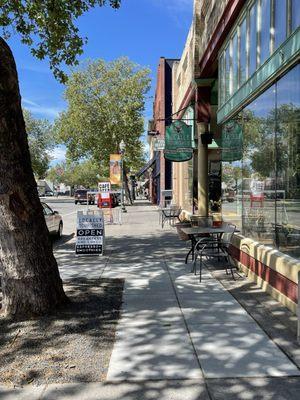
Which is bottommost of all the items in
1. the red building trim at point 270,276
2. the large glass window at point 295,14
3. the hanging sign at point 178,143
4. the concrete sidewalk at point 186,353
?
the concrete sidewalk at point 186,353

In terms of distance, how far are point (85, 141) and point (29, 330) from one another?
123 ft

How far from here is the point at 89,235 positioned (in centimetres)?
1175

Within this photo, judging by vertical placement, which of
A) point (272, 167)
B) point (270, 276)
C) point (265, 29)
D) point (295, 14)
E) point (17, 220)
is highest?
point (265, 29)

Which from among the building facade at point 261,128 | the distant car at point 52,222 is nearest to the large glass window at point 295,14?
the building facade at point 261,128

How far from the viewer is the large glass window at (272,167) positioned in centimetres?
695

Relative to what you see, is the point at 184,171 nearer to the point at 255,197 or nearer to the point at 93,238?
the point at 93,238

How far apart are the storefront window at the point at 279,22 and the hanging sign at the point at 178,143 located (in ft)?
27.8

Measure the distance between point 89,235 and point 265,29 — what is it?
6281 millimetres

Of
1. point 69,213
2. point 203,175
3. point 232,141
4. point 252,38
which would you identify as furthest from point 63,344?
point 69,213

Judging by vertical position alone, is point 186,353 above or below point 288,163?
below

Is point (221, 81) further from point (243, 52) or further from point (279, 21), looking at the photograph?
point (279, 21)

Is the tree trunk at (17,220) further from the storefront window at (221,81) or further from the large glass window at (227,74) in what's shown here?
the storefront window at (221,81)

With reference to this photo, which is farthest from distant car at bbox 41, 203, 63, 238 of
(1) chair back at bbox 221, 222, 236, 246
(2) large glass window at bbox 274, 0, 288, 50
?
(2) large glass window at bbox 274, 0, 288, 50

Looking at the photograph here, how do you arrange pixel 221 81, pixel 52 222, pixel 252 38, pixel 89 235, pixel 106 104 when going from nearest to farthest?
pixel 252 38 < pixel 89 235 < pixel 221 81 < pixel 52 222 < pixel 106 104
